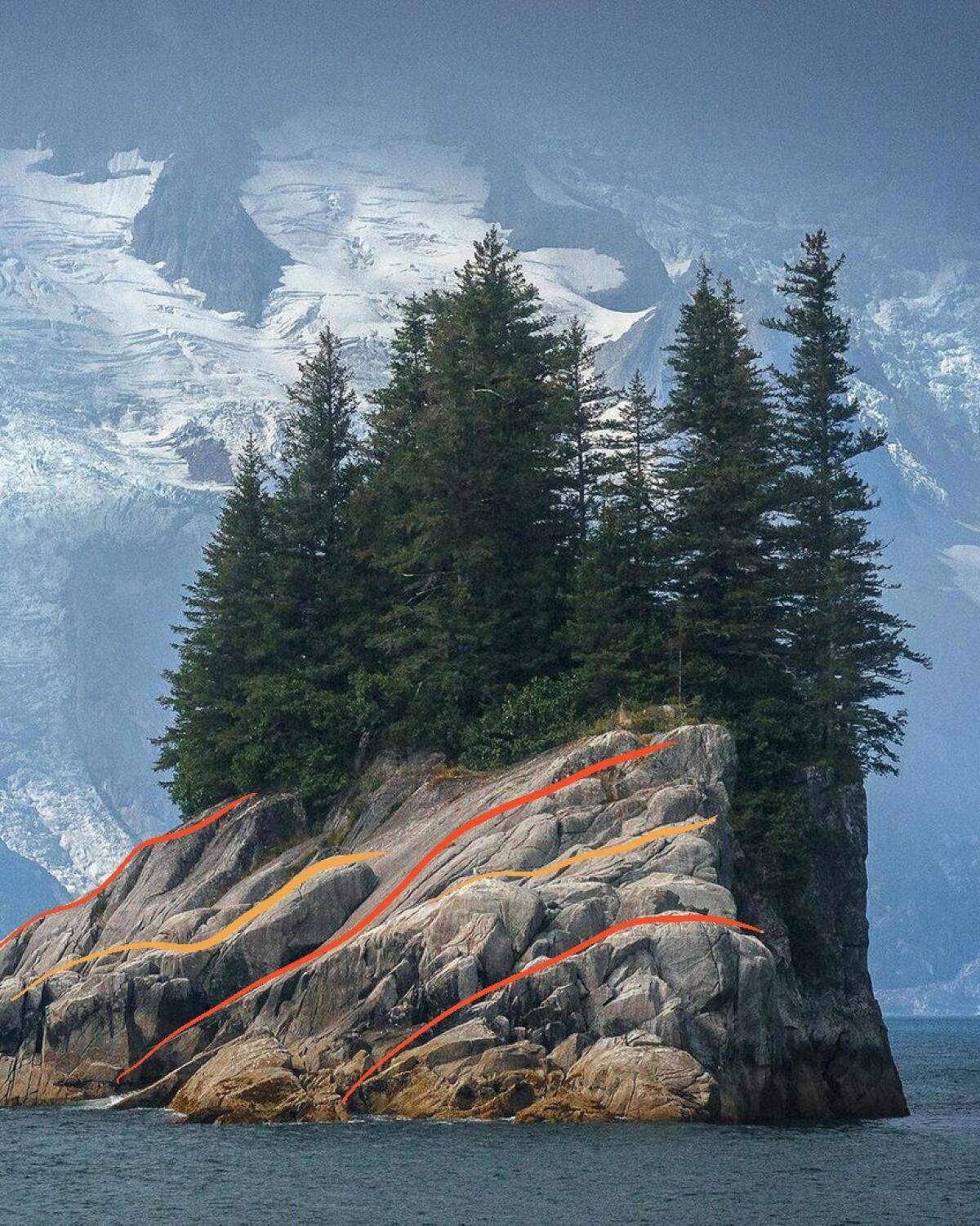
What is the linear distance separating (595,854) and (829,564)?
2214 centimetres

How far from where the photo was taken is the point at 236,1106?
59344mm

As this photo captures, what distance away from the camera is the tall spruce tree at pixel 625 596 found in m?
76.5

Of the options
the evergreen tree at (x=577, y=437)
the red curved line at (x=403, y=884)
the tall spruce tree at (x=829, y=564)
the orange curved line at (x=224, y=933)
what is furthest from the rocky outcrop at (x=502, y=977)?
the evergreen tree at (x=577, y=437)

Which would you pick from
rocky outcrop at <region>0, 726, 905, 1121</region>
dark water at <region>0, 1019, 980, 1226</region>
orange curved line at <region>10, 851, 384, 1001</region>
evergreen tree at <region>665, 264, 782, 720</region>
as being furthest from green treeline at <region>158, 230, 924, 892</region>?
dark water at <region>0, 1019, 980, 1226</region>

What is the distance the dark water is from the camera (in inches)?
1788

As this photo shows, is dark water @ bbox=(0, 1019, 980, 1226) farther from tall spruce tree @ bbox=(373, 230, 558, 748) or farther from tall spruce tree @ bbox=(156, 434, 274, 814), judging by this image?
tall spruce tree @ bbox=(156, 434, 274, 814)

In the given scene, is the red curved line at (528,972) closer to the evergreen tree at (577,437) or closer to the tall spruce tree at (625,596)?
the tall spruce tree at (625,596)

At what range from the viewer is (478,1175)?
4891 cm

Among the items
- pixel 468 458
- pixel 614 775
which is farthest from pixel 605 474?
pixel 614 775

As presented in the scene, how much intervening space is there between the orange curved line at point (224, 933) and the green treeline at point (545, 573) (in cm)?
771

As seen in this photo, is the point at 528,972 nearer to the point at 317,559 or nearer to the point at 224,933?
the point at 224,933

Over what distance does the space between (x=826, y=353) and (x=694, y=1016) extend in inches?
1516

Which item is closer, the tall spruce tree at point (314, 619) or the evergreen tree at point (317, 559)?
the tall spruce tree at point (314, 619)

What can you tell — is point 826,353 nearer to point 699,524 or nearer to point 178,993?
point 699,524
